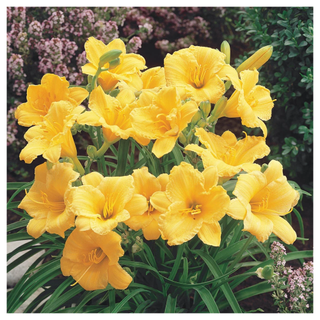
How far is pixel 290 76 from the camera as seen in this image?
2.51m

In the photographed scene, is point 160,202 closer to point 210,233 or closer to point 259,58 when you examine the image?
point 210,233

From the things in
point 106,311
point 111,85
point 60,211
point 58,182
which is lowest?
point 106,311

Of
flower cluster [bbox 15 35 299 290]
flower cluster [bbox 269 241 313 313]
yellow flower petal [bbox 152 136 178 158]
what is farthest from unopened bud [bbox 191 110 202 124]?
flower cluster [bbox 269 241 313 313]


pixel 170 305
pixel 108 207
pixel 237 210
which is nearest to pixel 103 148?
pixel 108 207

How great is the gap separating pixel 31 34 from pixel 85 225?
236 cm

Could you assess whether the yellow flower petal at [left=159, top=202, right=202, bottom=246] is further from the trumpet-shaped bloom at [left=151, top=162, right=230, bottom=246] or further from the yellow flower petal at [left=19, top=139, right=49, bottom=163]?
the yellow flower petal at [left=19, top=139, right=49, bottom=163]

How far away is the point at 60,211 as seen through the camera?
1.24 m

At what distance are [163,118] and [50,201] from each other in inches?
18.3

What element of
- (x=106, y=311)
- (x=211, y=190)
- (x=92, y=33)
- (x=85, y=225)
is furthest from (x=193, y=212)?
(x=92, y=33)

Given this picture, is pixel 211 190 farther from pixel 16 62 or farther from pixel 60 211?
pixel 16 62

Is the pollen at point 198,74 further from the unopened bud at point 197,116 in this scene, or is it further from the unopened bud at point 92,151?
the unopened bud at point 92,151

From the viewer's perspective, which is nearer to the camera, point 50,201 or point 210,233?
point 210,233

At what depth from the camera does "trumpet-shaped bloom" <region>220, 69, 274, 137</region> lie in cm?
121

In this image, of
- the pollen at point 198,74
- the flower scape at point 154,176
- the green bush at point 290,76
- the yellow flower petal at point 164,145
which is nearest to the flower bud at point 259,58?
the flower scape at point 154,176
